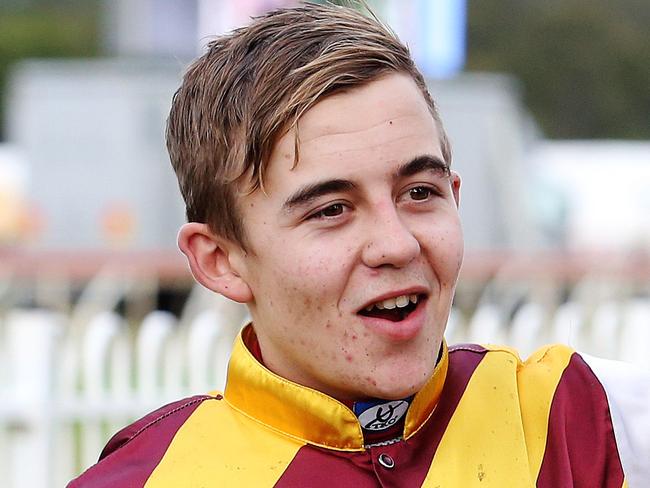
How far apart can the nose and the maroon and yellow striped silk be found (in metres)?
0.24

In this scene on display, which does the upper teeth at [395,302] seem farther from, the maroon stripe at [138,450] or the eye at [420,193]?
the maroon stripe at [138,450]

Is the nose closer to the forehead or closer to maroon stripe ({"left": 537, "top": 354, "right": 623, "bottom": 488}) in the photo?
the forehead

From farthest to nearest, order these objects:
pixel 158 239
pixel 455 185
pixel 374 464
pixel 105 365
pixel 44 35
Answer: pixel 44 35
pixel 158 239
pixel 105 365
pixel 455 185
pixel 374 464

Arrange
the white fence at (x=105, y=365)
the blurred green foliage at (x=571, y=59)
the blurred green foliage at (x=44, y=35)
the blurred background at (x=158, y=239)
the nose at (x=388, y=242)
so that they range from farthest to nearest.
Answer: the blurred green foliage at (x=571, y=59) → the blurred green foliage at (x=44, y=35) → the blurred background at (x=158, y=239) → the white fence at (x=105, y=365) → the nose at (x=388, y=242)

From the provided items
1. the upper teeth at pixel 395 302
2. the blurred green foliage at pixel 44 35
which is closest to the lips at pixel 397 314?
the upper teeth at pixel 395 302

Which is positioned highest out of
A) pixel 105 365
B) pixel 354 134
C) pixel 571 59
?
pixel 354 134

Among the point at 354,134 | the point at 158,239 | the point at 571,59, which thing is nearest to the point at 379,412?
the point at 354,134

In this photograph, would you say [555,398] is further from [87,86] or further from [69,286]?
[87,86]

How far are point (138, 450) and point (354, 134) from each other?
0.58 meters

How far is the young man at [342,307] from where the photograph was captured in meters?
1.56

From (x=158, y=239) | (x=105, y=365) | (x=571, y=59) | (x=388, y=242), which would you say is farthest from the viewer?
(x=571, y=59)

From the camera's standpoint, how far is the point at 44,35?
3422 centimetres

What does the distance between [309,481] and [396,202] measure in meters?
0.41

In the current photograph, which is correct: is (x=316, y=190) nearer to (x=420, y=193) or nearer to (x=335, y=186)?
(x=335, y=186)
